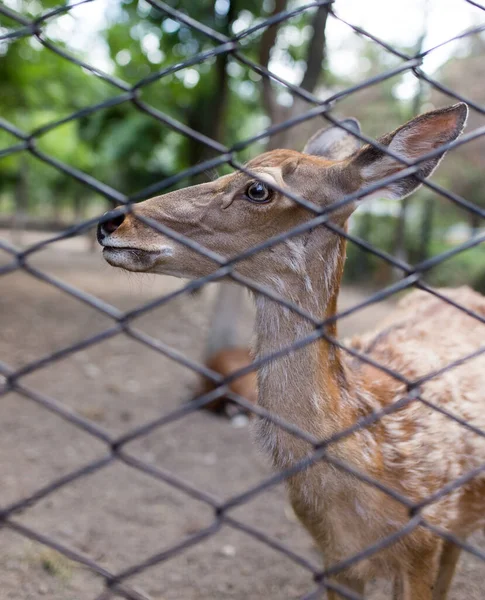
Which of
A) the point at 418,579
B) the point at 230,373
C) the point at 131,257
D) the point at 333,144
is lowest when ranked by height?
the point at 418,579

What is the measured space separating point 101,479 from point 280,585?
167 cm

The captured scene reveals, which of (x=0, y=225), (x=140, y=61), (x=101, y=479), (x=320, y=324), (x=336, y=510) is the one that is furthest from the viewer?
(x=0, y=225)

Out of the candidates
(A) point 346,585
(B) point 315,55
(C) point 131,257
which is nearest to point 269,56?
(B) point 315,55

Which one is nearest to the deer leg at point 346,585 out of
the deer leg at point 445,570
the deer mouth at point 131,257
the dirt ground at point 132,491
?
the deer leg at point 445,570

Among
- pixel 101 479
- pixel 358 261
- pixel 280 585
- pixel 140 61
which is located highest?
pixel 358 261

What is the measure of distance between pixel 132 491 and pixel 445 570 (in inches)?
89.0

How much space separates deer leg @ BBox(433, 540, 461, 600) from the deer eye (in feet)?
6.76

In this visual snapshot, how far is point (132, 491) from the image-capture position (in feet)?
15.4

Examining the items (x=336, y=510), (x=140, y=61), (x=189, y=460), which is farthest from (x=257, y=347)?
(x=140, y=61)

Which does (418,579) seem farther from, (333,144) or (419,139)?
(333,144)

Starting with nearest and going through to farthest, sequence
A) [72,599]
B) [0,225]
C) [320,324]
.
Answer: [320,324], [72,599], [0,225]

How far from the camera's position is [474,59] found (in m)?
9.97

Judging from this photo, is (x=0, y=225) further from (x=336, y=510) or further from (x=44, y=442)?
(x=336, y=510)

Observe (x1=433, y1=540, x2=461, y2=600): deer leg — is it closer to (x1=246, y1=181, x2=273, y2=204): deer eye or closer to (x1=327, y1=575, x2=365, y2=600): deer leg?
(x1=327, y1=575, x2=365, y2=600): deer leg
